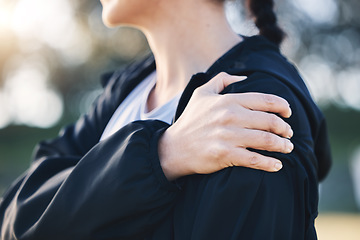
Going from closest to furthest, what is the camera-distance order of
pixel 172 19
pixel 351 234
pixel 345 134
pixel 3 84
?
pixel 172 19, pixel 351 234, pixel 345 134, pixel 3 84

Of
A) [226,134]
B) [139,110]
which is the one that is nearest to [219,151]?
[226,134]

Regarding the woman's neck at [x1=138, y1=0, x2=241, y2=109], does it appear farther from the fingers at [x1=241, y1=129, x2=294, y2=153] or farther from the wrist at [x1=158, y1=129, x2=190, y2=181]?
the fingers at [x1=241, y1=129, x2=294, y2=153]

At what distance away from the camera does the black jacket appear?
40.8 inches

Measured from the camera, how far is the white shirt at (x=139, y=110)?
4.73 feet

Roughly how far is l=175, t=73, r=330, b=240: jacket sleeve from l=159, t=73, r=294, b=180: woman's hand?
4 centimetres

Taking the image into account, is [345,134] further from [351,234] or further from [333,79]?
[351,234]

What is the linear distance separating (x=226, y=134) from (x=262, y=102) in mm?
129

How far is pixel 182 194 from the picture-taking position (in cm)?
116

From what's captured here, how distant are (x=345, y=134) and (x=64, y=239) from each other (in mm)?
17138

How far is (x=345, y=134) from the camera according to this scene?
1666 cm

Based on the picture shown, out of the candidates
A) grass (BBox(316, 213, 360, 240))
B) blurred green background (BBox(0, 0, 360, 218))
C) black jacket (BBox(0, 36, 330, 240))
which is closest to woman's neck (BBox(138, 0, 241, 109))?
black jacket (BBox(0, 36, 330, 240))

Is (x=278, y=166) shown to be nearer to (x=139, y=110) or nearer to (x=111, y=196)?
(x=111, y=196)

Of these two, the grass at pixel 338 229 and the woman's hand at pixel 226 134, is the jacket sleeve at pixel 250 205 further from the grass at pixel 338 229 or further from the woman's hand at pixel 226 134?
the grass at pixel 338 229

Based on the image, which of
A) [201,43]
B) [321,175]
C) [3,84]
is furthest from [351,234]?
[3,84]
